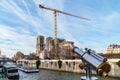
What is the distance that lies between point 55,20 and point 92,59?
117936mm

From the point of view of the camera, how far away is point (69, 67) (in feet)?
253

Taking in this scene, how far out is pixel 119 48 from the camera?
544 ft

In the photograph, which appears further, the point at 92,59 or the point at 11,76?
the point at 11,76

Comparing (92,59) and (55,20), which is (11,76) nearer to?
(92,59)

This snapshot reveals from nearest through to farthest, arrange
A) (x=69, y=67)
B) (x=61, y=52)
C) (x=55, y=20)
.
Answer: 1. (x=69, y=67)
2. (x=55, y=20)
3. (x=61, y=52)

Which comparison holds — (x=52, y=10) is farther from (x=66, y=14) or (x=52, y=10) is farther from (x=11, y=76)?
(x=11, y=76)

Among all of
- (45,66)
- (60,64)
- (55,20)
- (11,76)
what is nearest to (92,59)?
(11,76)

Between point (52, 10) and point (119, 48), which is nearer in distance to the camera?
point (52, 10)

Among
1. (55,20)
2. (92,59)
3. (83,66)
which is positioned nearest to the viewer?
(92,59)

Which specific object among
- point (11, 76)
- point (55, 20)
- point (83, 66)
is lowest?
point (11, 76)

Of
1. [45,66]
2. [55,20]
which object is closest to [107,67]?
[45,66]

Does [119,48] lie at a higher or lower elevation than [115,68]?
higher

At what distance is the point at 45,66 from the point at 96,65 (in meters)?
99.3

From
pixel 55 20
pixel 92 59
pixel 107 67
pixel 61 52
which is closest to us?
pixel 107 67
